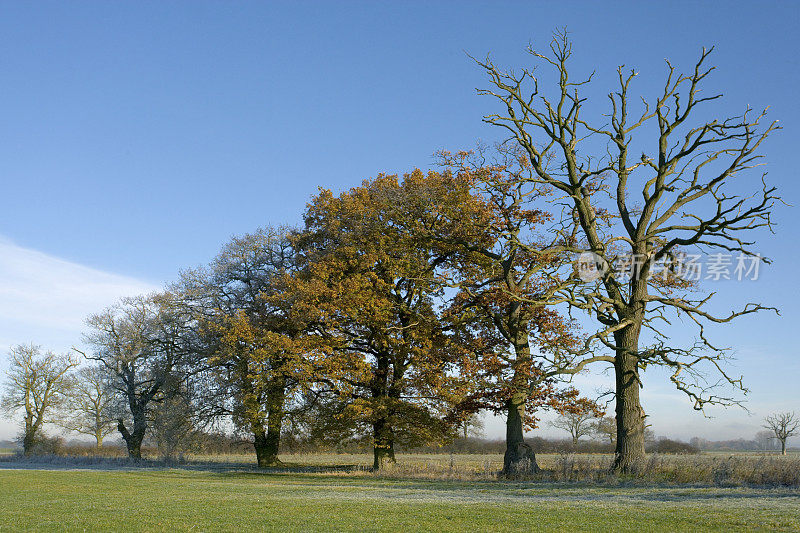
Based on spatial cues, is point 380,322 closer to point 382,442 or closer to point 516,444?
point 382,442

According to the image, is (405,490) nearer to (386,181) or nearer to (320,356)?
(320,356)

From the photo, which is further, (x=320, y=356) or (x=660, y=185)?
(x=320, y=356)

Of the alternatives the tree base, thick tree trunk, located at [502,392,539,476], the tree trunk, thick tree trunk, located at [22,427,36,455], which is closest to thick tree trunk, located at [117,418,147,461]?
the tree trunk

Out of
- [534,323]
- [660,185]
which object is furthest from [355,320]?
[660,185]

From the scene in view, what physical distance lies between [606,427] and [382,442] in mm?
37624

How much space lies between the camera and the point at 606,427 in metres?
60.0

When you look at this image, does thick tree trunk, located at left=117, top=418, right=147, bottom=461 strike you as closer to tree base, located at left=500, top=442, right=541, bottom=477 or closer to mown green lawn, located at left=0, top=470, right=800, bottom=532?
mown green lawn, located at left=0, top=470, right=800, bottom=532

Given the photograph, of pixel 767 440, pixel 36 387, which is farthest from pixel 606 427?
pixel 36 387

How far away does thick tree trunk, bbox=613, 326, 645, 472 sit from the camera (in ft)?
71.1

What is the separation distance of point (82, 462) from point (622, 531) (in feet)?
139

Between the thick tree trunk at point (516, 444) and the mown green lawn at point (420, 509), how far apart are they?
174 inches

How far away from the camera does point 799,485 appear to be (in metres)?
Answer: 16.3

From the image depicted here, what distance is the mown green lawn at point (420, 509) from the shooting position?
10812 mm

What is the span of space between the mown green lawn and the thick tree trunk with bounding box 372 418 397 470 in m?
9.80
